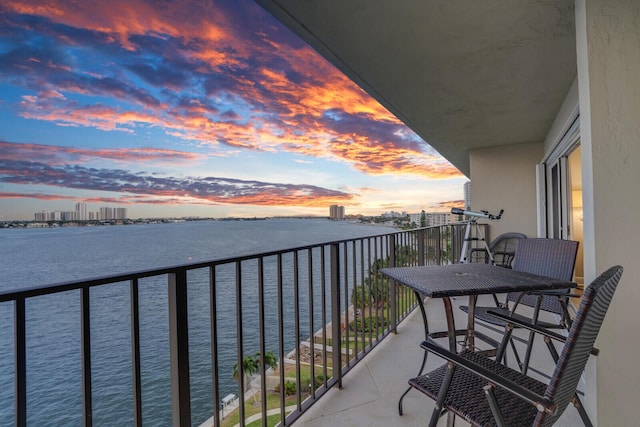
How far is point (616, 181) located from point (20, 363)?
2433 millimetres

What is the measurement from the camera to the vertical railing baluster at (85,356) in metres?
1.01

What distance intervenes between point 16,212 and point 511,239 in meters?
17.0

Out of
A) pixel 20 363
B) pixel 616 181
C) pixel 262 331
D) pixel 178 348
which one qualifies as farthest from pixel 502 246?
pixel 20 363

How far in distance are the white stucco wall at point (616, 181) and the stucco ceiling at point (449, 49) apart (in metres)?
0.56

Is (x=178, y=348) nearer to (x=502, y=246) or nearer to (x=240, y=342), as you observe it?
(x=240, y=342)

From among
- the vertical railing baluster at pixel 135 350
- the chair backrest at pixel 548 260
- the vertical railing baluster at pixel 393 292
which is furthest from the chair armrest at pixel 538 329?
the vertical railing baluster at pixel 393 292

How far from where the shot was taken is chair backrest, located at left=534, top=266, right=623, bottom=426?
1.00 m

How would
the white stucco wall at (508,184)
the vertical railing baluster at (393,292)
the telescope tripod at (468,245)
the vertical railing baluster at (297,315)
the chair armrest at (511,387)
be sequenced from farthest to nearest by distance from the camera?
the white stucco wall at (508,184) → the telescope tripod at (468,245) → the vertical railing baluster at (393,292) → the vertical railing baluster at (297,315) → the chair armrest at (511,387)

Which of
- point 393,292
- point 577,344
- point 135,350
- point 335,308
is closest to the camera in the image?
point 577,344

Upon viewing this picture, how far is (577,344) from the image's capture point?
1019 mm

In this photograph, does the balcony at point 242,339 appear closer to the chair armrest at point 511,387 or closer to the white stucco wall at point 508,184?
the chair armrest at point 511,387

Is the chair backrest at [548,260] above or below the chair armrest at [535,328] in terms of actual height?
above

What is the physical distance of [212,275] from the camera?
1.44m

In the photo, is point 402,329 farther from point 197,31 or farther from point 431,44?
point 197,31
